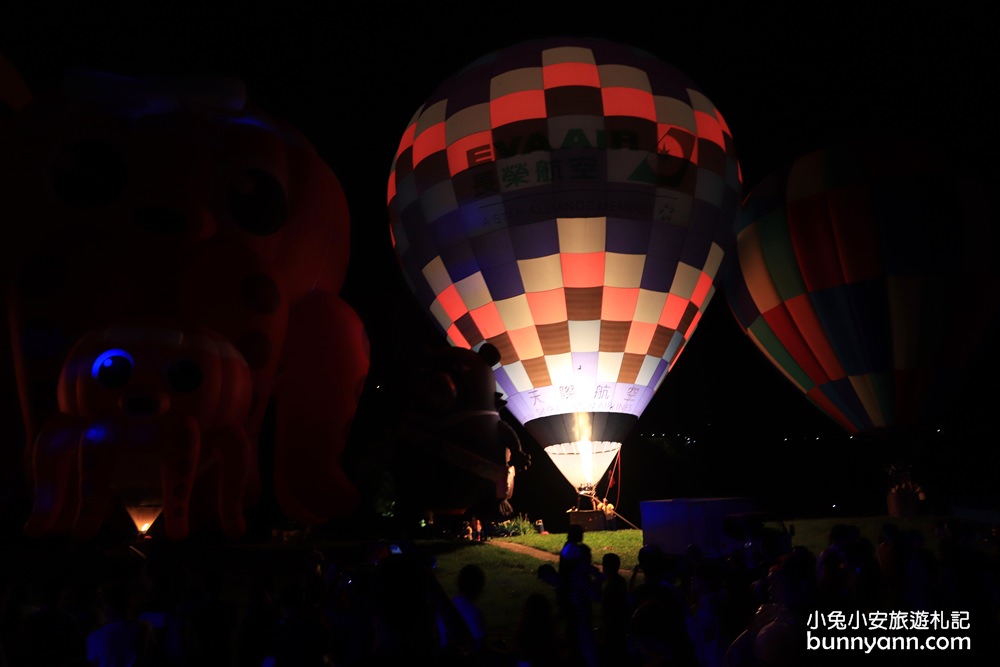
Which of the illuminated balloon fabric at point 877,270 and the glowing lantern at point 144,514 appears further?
the illuminated balloon fabric at point 877,270

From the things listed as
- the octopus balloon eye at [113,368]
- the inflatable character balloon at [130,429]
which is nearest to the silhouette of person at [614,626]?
the inflatable character balloon at [130,429]

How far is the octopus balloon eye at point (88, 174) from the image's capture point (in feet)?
15.9

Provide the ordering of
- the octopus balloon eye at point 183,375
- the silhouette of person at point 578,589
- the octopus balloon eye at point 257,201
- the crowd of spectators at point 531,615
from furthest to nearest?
1. the octopus balloon eye at point 257,201
2. the octopus balloon eye at point 183,375
3. the silhouette of person at point 578,589
4. the crowd of spectators at point 531,615

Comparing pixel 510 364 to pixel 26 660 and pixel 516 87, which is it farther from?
pixel 26 660

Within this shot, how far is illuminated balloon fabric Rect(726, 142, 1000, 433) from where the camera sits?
12.0m

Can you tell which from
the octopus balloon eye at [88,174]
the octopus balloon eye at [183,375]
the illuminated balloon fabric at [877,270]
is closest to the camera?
the octopus balloon eye at [183,375]

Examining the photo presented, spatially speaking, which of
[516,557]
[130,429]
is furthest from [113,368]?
[516,557]

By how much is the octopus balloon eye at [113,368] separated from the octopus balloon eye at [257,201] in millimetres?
1150

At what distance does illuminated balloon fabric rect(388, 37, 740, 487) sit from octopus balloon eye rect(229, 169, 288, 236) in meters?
4.80

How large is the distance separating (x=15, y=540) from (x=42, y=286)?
2.43 m

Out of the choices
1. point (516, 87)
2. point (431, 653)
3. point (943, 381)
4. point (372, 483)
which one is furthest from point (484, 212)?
point (431, 653)

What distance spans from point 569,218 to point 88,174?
5.88 meters

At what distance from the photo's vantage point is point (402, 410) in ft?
13.9

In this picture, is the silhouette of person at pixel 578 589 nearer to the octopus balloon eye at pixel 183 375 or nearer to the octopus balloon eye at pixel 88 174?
the octopus balloon eye at pixel 183 375
